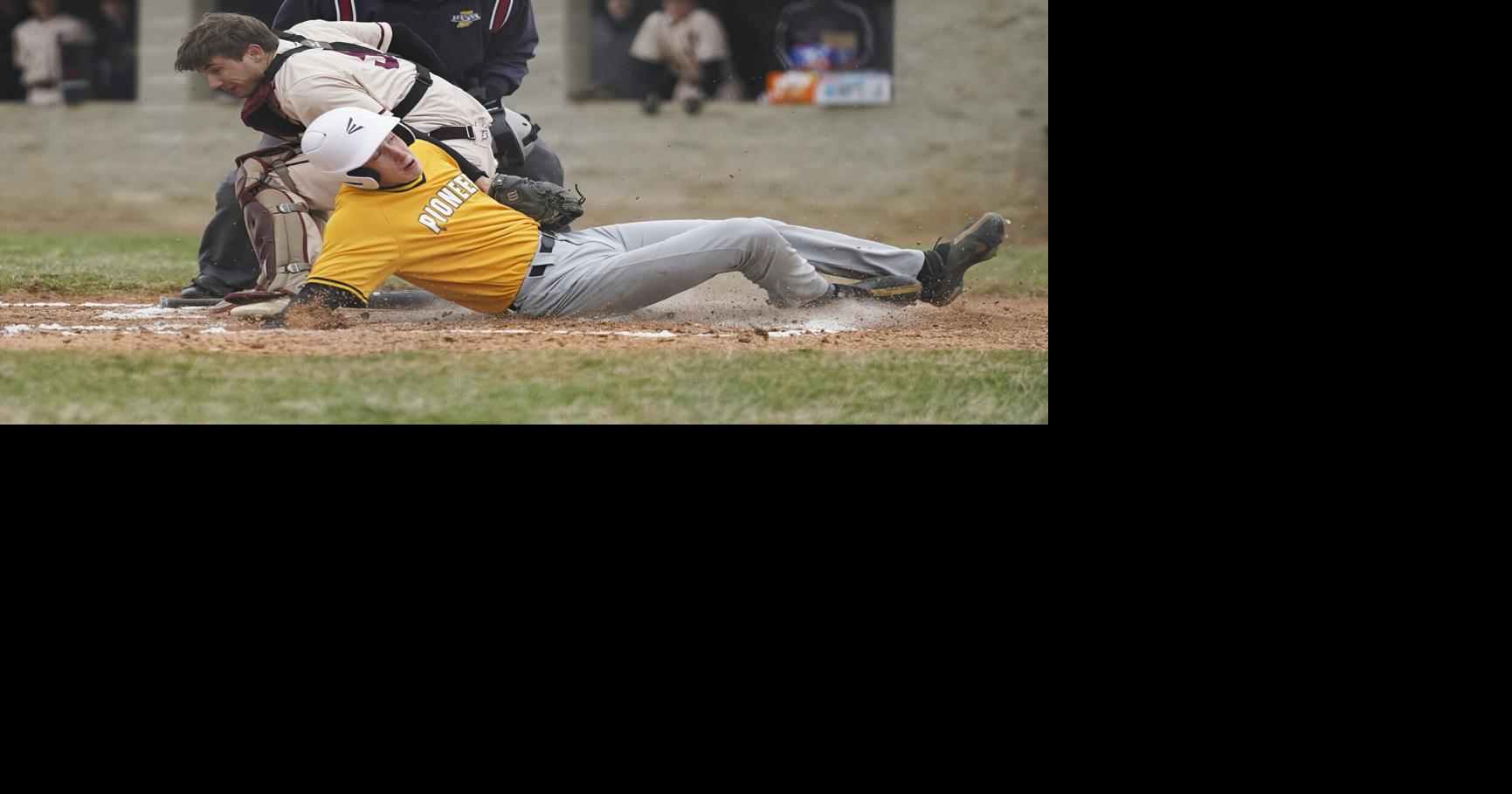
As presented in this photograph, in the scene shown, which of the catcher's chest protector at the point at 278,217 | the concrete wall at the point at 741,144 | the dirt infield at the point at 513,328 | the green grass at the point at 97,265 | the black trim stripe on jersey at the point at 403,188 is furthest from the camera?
the concrete wall at the point at 741,144

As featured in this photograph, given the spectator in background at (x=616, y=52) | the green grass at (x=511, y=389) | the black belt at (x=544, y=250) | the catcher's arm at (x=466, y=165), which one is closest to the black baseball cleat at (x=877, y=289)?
the green grass at (x=511, y=389)

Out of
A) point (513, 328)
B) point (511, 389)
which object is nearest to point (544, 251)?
point (513, 328)

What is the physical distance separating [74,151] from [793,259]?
8603 millimetres

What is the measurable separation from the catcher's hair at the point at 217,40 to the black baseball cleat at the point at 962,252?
2739 millimetres

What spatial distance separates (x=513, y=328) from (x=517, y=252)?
30 centimetres

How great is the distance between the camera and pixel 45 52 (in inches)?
458

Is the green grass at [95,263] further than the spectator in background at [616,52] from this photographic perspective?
No

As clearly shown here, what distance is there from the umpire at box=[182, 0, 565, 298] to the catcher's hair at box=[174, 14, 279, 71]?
3.15ft

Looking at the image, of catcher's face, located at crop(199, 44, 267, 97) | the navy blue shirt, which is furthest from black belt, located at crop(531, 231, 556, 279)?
the navy blue shirt

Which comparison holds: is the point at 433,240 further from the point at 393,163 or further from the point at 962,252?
the point at 962,252

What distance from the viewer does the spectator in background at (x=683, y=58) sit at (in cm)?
1116

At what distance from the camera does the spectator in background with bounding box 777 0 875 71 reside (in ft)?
36.9

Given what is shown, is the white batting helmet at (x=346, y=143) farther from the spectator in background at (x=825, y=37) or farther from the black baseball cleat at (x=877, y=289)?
the spectator in background at (x=825, y=37)

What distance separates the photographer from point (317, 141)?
4.77 m
